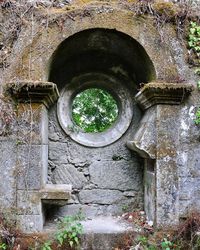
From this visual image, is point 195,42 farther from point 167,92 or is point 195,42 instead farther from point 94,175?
point 94,175

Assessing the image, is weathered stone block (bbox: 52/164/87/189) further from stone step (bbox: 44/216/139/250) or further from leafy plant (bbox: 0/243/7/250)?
leafy plant (bbox: 0/243/7/250)

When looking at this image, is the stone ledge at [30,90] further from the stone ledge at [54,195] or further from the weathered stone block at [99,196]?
the weathered stone block at [99,196]

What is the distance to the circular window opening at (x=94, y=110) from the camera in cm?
734


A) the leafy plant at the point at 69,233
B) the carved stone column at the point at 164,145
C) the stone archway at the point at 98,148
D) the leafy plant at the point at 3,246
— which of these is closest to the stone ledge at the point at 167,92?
the carved stone column at the point at 164,145

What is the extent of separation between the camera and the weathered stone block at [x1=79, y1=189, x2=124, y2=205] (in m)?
4.68

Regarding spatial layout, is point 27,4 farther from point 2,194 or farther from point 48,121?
point 2,194

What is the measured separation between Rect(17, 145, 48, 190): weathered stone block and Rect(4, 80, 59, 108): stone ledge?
553 mm

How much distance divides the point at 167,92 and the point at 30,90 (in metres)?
1.58

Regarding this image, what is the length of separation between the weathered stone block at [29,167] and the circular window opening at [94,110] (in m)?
3.45

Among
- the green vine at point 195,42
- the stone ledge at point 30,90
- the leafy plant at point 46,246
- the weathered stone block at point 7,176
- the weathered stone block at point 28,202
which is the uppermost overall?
the green vine at point 195,42

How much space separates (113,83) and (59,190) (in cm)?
188

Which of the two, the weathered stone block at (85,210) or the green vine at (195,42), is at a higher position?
the green vine at (195,42)

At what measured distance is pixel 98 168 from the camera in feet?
15.5

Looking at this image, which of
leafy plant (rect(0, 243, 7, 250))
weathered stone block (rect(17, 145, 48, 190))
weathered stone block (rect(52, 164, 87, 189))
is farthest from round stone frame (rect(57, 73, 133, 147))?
leafy plant (rect(0, 243, 7, 250))
